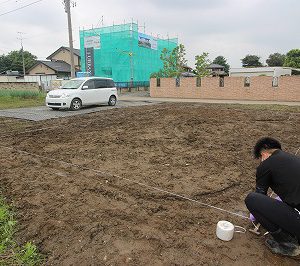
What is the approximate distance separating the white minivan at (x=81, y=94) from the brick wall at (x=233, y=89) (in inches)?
322

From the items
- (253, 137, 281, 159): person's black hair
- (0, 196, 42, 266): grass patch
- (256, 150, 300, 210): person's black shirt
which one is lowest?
(0, 196, 42, 266): grass patch

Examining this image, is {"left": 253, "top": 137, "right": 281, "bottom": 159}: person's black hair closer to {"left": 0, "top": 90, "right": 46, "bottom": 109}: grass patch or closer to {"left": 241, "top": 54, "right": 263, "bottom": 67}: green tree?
{"left": 0, "top": 90, "right": 46, "bottom": 109}: grass patch

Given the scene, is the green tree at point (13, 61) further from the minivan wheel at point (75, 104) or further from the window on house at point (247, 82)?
the minivan wheel at point (75, 104)

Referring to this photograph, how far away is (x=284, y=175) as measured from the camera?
2164mm

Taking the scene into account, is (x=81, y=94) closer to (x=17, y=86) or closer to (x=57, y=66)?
(x=17, y=86)

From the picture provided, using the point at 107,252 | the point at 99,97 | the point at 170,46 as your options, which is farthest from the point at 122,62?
the point at 107,252

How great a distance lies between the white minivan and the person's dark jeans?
33.8ft

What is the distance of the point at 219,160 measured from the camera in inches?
189

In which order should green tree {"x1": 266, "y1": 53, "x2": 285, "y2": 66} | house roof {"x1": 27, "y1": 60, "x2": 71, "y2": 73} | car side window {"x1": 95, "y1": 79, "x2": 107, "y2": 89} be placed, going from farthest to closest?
1. green tree {"x1": 266, "y1": 53, "x2": 285, "y2": 66}
2. house roof {"x1": 27, "y1": 60, "x2": 71, "y2": 73}
3. car side window {"x1": 95, "y1": 79, "x2": 107, "y2": 89}

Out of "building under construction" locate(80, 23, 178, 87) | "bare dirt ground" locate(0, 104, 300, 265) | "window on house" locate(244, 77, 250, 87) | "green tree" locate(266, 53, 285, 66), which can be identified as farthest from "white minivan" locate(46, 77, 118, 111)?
"green tree" locate(266, 53, 285, 66)

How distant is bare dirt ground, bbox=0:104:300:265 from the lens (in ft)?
7.74

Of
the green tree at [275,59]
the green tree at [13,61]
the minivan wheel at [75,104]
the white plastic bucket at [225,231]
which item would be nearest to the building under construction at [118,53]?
the minivan wheel at [75,104]

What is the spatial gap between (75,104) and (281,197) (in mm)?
10724

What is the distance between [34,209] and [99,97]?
34.0 feet
